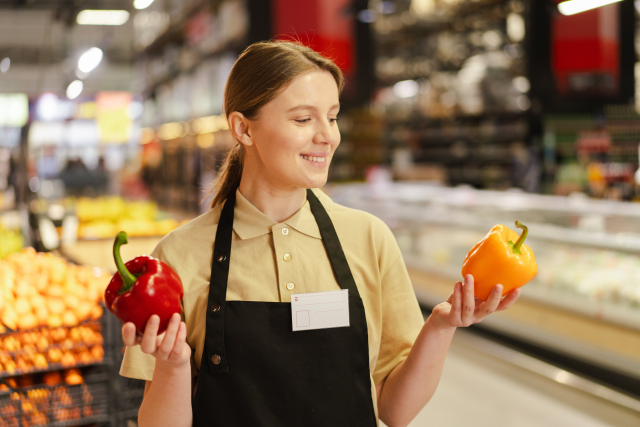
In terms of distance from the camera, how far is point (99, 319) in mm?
2436

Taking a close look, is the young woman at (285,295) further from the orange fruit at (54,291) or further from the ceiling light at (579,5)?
the ceiling light at (579,5)

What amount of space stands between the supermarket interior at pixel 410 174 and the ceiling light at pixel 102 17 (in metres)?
0.03

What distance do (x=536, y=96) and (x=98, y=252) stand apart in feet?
24.3

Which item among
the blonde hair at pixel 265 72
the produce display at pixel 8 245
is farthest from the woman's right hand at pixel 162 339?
the produce display at pixel 8 245

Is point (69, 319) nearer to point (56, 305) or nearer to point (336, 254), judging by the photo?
point (56, 305)

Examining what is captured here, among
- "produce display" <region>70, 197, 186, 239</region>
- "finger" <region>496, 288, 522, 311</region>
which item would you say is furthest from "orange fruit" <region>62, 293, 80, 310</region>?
"produce display" <region>70, 197, 186, 239</region>

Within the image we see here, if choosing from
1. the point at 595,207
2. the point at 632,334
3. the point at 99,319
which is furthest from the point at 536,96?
the point at 99,319

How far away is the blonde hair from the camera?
129 centimetres

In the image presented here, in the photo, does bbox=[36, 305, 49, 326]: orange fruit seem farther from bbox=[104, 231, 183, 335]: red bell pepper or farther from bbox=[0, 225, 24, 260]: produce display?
bbox=[0, 225, 24, 260]: produce display

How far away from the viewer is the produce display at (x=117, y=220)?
5.94m

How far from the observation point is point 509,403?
11.1 ft

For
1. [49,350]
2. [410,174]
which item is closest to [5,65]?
[49,350]

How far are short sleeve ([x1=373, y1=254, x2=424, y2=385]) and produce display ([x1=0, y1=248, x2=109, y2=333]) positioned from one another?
1.45 m

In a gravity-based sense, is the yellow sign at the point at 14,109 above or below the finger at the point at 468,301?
above
